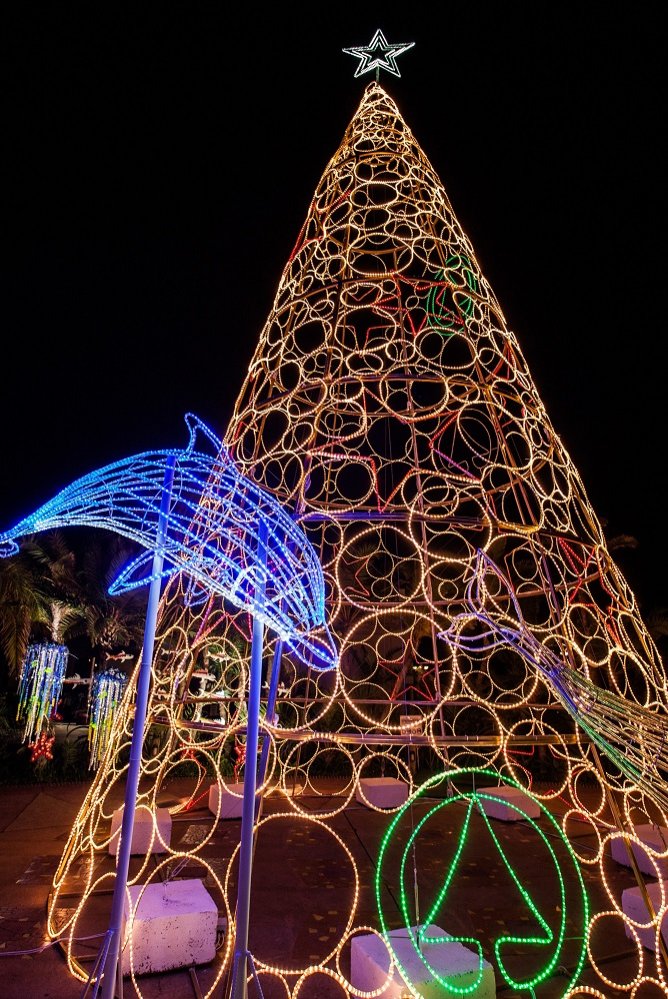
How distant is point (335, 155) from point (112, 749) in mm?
6216

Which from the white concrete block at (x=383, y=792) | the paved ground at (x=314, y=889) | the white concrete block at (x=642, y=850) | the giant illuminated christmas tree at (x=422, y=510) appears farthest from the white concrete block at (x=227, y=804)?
the white concrete block at (x=642, y=850)

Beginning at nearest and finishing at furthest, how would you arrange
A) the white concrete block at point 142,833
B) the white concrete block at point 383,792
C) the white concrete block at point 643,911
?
1. the white concrete block at point 643,911
2. the white concrete block at point 142,833
3. the white concrete block at point 383,792

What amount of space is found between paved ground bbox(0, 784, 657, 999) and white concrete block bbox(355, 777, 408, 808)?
199 mm

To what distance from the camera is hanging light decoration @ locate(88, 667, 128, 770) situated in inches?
370

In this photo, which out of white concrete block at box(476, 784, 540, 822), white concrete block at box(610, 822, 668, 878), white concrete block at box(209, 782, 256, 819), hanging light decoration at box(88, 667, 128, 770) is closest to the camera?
white concrete block at box(610, 822, 668, 878)

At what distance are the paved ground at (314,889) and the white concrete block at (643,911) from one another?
158 mm

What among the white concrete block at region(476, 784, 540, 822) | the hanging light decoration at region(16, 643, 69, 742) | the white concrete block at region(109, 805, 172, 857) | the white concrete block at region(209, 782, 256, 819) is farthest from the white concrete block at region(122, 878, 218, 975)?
the hanging light decoration at region(16, 643, 69, 742)

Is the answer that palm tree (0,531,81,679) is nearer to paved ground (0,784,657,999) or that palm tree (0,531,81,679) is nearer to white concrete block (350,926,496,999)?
paved ground (0,784,657,999)

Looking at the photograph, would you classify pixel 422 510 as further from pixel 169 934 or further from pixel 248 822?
pixel 169 934

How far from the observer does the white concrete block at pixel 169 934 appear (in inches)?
142

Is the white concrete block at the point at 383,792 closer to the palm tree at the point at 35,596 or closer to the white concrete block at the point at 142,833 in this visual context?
A: the white concrete block at the point at 142,833

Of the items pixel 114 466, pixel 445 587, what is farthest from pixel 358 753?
pixel 114 466

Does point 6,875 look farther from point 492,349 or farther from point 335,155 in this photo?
point 335,155

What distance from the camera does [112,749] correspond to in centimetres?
508
